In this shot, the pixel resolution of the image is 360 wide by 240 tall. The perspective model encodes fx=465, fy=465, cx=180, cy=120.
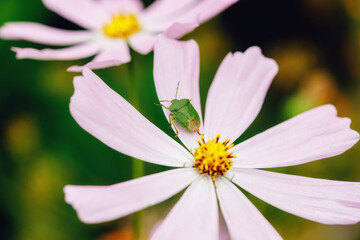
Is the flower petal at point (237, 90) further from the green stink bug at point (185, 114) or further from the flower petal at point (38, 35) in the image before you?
the flower petal at point (38, 35)

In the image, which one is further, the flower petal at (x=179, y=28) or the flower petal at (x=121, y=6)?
the flower petal at (x=121, y=6)

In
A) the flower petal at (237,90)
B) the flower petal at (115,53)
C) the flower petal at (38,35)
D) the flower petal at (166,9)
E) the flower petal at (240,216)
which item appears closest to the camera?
the flower petal at (240,216)

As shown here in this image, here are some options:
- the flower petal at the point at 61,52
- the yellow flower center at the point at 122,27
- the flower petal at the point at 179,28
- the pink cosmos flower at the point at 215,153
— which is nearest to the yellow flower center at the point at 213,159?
the pink cosmos flower at the point at 215,153

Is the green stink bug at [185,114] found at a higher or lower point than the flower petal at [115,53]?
lower

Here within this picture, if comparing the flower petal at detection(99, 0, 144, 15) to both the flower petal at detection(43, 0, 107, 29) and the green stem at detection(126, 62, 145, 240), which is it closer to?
the flower petal at detection(43, 0, 107, 29)

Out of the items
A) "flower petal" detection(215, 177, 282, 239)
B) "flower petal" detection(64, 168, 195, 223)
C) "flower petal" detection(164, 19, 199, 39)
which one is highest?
"flower petal" detection(164, 19, 199, 39)

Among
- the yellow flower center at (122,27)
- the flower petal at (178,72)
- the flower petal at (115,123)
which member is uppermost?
the yellow flower center at (122,27)

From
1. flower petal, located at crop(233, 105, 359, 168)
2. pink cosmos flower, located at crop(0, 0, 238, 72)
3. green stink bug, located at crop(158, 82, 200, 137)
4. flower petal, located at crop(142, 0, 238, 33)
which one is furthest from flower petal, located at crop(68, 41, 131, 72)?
flower petal, located at crop(233, 105, 359, 168)
